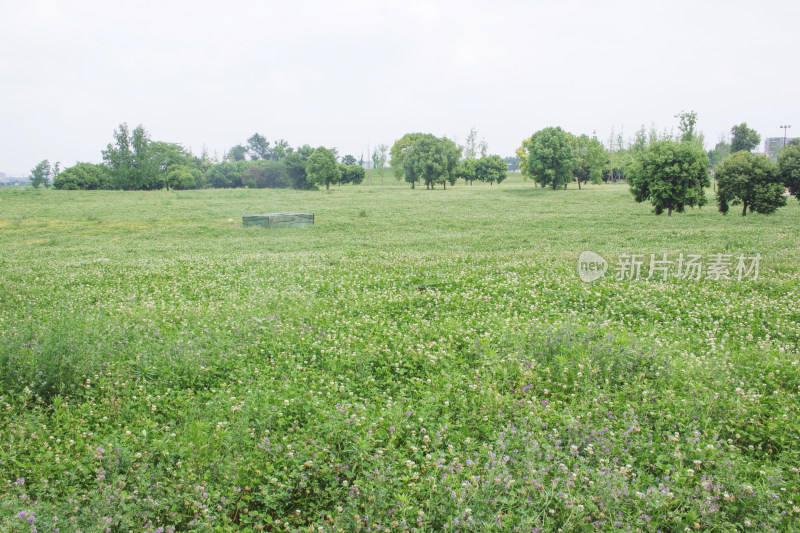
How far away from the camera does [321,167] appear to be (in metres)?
86.3

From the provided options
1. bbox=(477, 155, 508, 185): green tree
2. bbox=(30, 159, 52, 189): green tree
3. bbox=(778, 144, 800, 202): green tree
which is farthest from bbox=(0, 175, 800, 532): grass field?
bbox=(30, 159, 52, 189): green tree

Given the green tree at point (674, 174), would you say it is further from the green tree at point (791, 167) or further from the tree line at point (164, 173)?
the tree line at point (164, 173)

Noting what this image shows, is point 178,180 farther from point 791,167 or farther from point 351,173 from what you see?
point 791,167

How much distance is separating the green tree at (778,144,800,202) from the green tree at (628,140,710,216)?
484 centimetres

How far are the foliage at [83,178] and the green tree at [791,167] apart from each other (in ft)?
322

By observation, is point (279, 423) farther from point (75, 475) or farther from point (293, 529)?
point (75, 475)

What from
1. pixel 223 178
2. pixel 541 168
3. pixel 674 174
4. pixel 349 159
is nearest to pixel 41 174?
pixel 223 178

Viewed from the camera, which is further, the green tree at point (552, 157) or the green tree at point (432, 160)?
the green tree at point (432, 160)

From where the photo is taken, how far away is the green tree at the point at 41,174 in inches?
4936

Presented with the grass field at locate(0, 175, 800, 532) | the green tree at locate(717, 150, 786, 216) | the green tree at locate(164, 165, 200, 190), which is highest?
the green tree at locate(164, 165, 200, 190)

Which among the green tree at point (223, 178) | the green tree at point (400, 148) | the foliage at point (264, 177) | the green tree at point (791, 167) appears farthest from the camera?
the green tree at point (223, 178)

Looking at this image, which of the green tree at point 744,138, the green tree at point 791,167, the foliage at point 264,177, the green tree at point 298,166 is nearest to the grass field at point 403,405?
the green tree at point 791,167

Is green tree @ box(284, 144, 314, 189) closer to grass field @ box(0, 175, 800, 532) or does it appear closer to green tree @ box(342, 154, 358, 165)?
green tree @ box(342, 154, 358, 165)

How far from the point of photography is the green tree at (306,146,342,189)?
3373 inches
